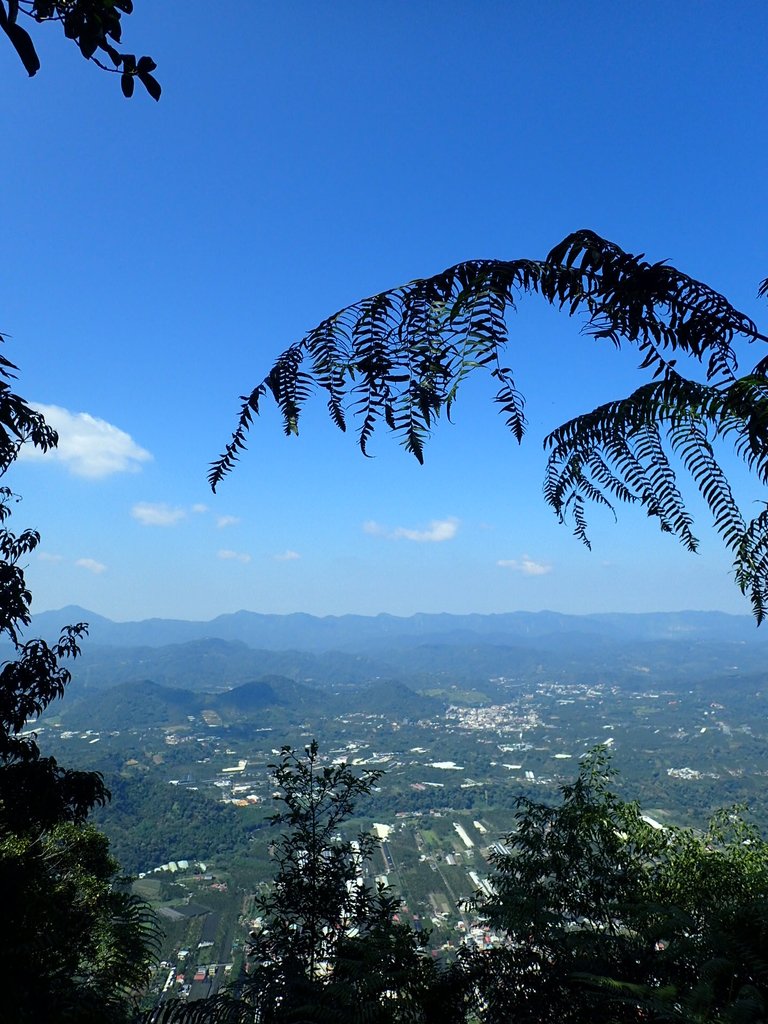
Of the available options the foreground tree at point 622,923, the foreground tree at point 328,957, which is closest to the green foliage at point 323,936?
the foreground tree at point 328,957

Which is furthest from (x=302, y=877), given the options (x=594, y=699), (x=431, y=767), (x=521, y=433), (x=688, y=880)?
(x=594, y=699)

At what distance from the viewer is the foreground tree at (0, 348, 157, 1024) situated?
4098 mm

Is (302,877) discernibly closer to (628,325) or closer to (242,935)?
(628,325)

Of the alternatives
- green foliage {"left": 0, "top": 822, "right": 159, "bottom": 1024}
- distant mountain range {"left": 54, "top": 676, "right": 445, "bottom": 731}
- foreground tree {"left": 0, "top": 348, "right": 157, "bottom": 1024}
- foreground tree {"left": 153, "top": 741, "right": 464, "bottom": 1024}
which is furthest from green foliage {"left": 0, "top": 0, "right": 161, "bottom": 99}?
distant mountain range {"left": 54, "top": 676, "right": 445, "bottom": 731}

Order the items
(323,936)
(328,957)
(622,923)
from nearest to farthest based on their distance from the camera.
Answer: (328,957) → (323,936) → (622,923)

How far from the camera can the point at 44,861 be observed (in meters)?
6.23

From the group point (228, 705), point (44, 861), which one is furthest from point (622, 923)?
point (228, 705)

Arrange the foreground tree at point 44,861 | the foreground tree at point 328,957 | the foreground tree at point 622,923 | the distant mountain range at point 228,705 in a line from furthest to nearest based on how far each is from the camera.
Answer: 1. the distant mountain range at point 228,705
2. the foreground tree at point 44,861
3. the foreground tree at point 328,957
4. the foreground tree at point 622,923

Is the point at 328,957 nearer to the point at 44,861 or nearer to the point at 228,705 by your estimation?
the point at 44,861

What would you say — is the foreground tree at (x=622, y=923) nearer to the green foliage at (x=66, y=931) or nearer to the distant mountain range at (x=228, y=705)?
the green foliage at (x=66, y=931)

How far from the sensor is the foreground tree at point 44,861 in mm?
4098

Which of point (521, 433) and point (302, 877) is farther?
point (302, 877)

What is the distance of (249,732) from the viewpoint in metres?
100

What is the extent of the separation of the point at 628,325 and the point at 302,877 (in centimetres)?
575
